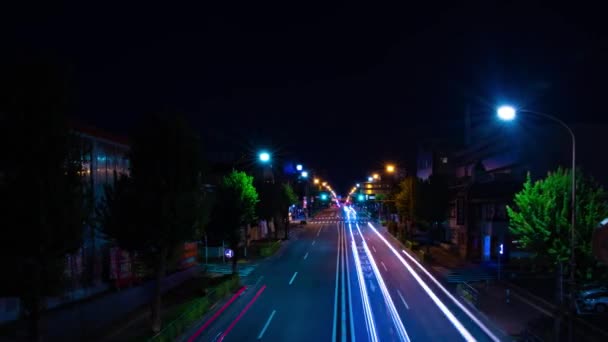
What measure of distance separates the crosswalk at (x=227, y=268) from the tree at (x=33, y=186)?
83.9 feet

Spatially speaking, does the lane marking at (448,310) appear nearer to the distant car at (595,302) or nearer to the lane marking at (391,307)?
the lane marking at (391,307)

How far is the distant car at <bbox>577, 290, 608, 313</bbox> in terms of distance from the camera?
24.1m

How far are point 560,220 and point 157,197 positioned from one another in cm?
1584

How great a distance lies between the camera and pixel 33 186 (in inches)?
463

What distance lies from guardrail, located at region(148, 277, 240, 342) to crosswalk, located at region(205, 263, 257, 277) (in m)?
9.98

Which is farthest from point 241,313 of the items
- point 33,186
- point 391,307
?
point 33,186

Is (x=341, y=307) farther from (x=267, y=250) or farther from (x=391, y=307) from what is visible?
(x=267, y=250)

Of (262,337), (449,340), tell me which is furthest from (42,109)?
(449,340)

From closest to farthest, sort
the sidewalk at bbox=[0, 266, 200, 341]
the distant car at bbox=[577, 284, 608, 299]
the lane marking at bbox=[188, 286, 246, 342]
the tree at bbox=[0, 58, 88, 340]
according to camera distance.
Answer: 1. the tree at bbox=[0, 58, 88, 340]
2. the sidewalk at bbox=[0, 266, 200, 341]
3. the lane marking at bbox=[188, 286, 246, 342]
4. the distant car at bbox=[577, 284, 608, 299]

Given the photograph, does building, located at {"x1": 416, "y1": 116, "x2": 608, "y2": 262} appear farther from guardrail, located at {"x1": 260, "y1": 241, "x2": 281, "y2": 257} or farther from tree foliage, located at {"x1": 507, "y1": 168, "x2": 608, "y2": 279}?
guardrail, located at {"x1": 260, "y1": 241, "x2": 281, "y2": 257}

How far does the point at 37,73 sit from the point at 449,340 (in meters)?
16.9

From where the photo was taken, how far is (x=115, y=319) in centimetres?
2100

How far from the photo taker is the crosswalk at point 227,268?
38281 mm

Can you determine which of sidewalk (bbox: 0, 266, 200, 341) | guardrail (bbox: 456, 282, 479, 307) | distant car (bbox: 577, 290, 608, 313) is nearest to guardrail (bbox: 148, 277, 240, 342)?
sidewalk (bbox: 0, 266, 200, 341)
